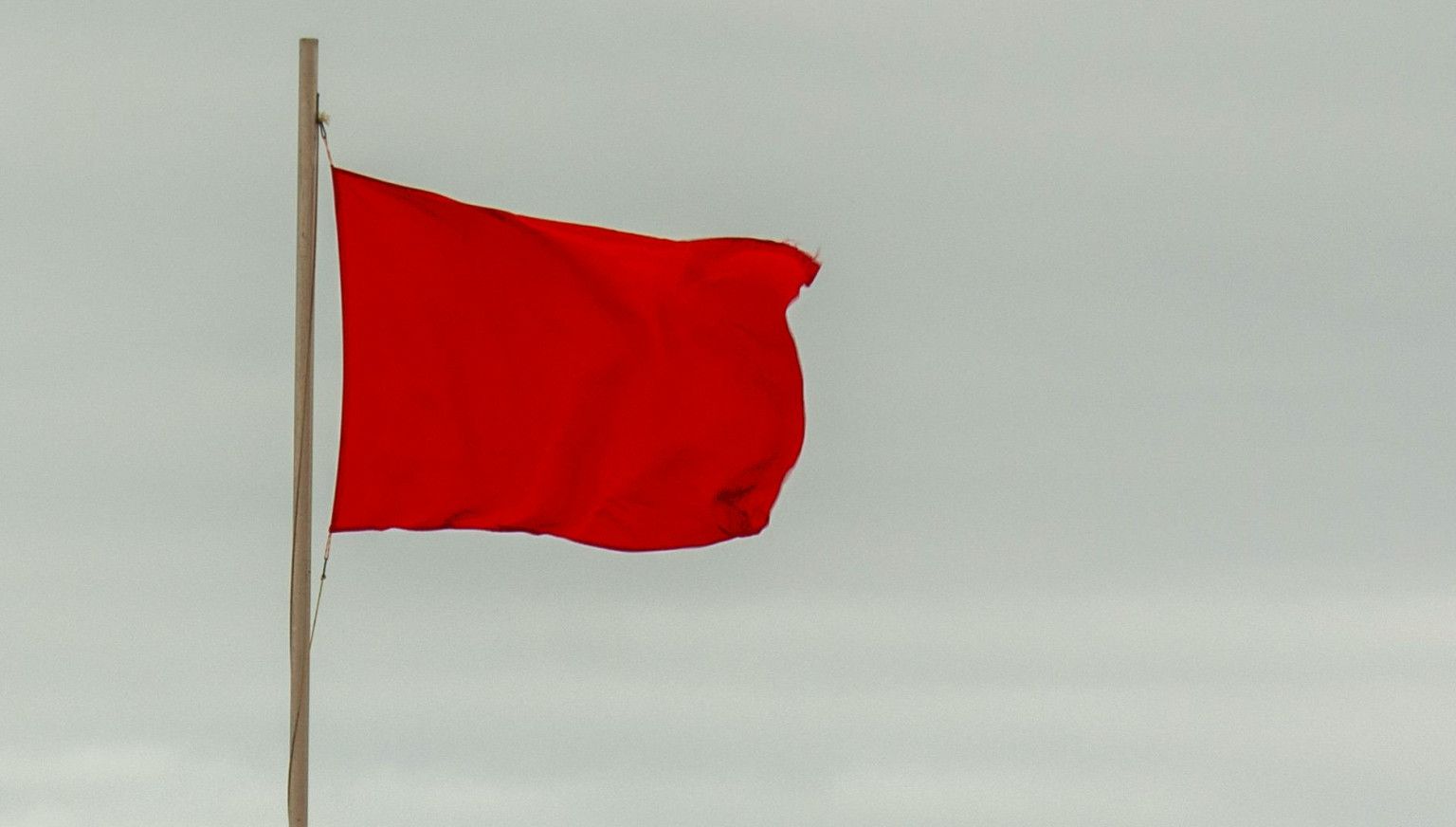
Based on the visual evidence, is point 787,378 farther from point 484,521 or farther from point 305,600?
point 305,600

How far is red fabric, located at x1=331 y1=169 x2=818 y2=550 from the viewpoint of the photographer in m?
28.2

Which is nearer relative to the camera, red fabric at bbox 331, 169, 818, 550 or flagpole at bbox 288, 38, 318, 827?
flagpole at bbox 288, 38, 318, 827

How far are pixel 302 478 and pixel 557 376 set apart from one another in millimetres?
4394

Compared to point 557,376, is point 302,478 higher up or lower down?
lower down

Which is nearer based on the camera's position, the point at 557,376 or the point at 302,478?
the point at 302,478

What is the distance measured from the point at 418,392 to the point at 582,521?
243 cm

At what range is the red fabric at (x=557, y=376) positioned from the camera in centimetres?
2823

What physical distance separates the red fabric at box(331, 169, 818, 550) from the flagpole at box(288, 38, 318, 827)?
1.24m

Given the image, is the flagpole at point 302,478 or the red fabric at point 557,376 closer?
the flagpole at point 302,478

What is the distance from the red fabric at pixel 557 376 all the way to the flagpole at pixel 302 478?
4.06ft

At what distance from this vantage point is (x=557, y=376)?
1179 inches

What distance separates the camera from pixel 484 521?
28.6 metres

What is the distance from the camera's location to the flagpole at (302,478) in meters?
26.0

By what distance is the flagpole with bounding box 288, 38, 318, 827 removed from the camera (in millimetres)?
26016
